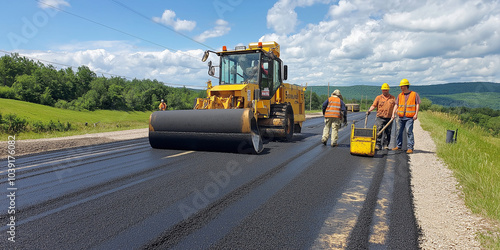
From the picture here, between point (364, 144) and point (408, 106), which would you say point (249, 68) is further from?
point (408, 106)

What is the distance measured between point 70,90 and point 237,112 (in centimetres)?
7854

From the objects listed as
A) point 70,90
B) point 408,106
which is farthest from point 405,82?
point 70,90

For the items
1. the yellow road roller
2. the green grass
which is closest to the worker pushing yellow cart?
the yellow road roller

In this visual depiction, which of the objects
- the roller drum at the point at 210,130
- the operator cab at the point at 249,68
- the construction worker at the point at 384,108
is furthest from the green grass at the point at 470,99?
the roller drum at the point at 210,130

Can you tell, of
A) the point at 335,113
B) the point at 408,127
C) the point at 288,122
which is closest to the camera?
the point at 408,127

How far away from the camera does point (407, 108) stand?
27.2ft

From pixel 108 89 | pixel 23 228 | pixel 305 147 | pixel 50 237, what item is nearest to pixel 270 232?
pixel 50 237

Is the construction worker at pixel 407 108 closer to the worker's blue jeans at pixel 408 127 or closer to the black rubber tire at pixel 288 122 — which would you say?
the worker's blue jeans at pixel 408 127

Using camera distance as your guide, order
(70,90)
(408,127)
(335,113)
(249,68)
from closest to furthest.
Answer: (408,127), (335,113), (249,68), (70,90)

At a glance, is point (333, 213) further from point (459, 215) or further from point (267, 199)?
point (459, 215)

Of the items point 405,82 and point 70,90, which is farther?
point 70,90

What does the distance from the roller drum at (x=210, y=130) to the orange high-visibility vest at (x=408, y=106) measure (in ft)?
12.8

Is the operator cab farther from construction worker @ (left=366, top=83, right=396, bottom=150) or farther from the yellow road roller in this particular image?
construction worker @ (left=366, top=83, right=396, bottom=150)

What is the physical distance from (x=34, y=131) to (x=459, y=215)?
910 inches
